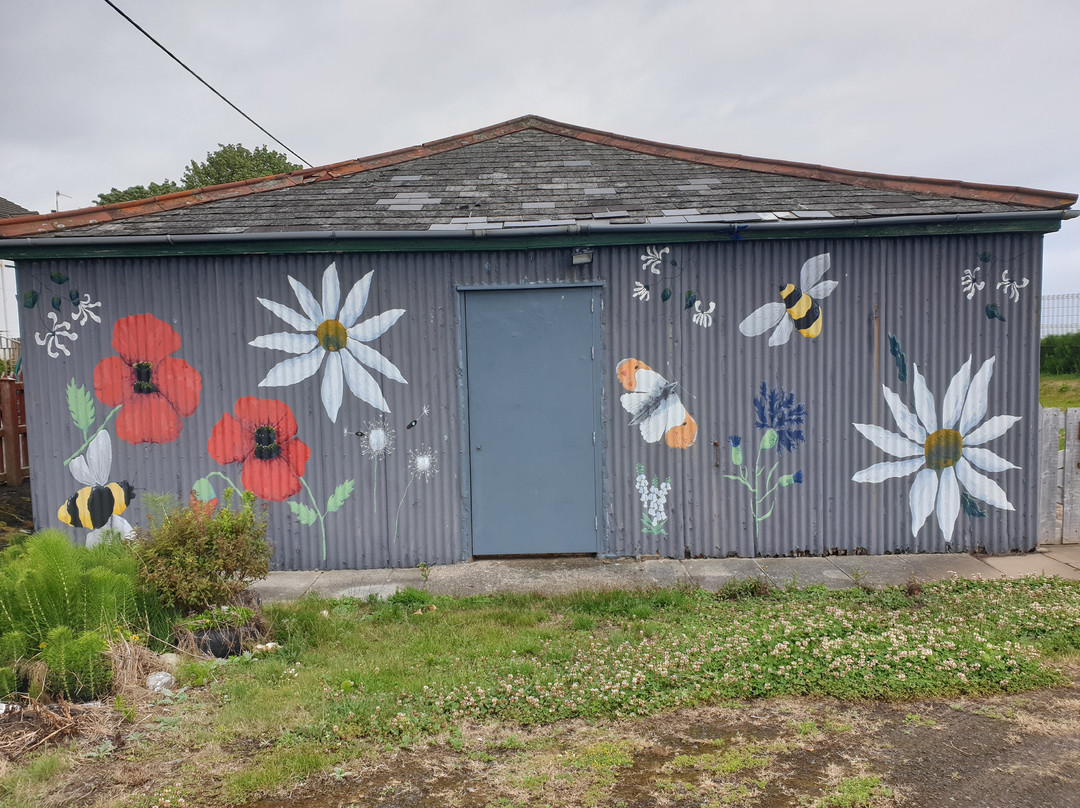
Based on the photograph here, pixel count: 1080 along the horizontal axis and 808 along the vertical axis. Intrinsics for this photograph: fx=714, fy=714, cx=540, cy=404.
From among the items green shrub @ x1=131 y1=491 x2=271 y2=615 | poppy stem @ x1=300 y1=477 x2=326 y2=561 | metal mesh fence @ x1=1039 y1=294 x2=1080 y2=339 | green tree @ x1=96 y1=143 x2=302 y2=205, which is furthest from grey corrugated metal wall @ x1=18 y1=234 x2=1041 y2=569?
green tree @ x1=96 y1=143 x2=302 y2=205

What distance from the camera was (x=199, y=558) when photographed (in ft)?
17.1

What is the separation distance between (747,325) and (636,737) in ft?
15.1

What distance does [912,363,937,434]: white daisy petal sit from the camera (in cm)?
736

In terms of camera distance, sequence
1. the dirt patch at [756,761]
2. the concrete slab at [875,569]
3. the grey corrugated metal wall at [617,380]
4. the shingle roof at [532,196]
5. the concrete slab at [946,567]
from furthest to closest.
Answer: the grey corrugated metal wall at [617,380] < the shingle roof at [532,196] < the concrete slab at [946,567] < the concrete slab at [875,569] < the dirt patch at [756,761]

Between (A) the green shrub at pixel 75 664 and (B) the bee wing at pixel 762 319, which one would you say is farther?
(B) the bee wing at pixel 762 319

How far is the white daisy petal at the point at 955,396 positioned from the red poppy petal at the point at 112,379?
331 inches

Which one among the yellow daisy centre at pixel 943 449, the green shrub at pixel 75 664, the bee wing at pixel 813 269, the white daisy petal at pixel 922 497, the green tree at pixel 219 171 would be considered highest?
the green tree at pixel 219 171

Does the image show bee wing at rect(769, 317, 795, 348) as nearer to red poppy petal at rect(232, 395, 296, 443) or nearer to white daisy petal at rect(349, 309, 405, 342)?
white daisy petal at rect(349, 309, 405, 342)

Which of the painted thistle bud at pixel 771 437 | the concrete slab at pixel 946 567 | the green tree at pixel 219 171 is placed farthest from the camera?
the green tree at pixel 219 171

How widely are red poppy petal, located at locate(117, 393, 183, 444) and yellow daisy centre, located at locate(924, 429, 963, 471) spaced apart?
7791mm

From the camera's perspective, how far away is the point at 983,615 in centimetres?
539

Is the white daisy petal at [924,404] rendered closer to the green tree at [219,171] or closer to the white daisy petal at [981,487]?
the white daisy petal at [981,487]

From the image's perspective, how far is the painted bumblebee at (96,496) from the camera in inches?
293

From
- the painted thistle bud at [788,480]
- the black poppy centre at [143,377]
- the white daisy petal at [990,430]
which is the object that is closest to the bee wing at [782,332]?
the painted thistle bud at [788,480]
